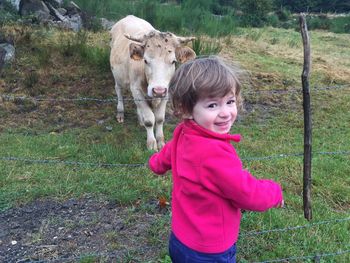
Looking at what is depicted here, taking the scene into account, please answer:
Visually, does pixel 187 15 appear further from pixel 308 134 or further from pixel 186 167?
pixel 186 167

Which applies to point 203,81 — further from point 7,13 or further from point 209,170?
point 7,13

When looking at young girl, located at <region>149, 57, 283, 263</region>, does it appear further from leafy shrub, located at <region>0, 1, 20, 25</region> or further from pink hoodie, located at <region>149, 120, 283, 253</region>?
leafy shrub, located at <region>0, 1, 20, 25</region>

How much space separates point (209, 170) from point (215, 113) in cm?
26

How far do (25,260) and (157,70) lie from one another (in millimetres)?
2483

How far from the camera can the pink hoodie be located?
194 centimetres

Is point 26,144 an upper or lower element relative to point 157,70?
lower

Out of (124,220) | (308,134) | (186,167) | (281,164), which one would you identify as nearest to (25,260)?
(124,220)

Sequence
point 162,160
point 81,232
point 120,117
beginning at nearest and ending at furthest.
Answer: point 162,160, point 81,232, point 120,117

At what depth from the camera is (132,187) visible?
14.2 ft

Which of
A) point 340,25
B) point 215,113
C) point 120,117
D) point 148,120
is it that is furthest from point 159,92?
point 340,25

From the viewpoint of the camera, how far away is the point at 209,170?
196 centimetres

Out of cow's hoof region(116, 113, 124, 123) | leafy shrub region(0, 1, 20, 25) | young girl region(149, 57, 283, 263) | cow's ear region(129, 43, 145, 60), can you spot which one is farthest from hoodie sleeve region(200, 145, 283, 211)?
leafy shrub region(0, 1, 20, 25)

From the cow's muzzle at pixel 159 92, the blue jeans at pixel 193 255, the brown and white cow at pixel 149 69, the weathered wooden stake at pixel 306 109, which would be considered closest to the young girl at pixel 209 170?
the blue jeans at pixel 193 255

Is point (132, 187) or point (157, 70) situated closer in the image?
point (132, 187)
